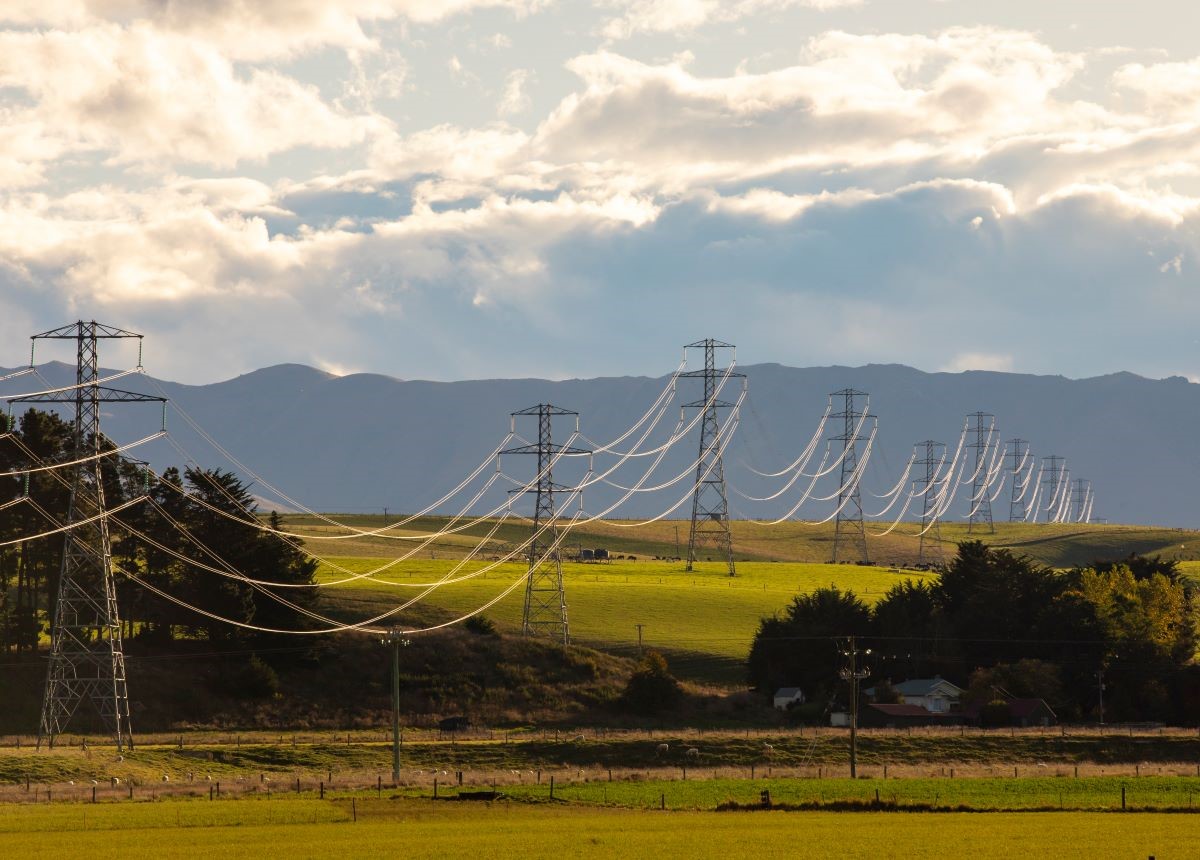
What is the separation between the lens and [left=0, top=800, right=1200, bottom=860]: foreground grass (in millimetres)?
51719

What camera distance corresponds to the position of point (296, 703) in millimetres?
104125

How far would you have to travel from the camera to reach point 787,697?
4491 inches

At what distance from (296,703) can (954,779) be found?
45.5 meters

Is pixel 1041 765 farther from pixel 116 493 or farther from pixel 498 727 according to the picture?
pixel 116 493

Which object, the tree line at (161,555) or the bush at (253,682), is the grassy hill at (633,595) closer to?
the tree line at (161,555)

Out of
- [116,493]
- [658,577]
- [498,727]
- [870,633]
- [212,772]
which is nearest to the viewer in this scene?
[212,772]

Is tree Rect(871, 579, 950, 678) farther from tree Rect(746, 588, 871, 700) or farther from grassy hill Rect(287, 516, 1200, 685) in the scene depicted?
grassy hill Rect(287, 516, 1200, 685)

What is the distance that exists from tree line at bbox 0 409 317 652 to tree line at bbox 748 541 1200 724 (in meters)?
36.7

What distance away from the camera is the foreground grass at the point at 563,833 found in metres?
51.7

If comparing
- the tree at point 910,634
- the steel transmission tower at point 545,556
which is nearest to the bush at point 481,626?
the steel transmission tower at point 545,556


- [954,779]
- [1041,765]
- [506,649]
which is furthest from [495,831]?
[506,649]

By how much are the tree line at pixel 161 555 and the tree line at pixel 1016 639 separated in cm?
3672

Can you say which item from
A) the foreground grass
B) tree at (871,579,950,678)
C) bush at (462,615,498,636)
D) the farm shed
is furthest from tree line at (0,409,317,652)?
the farm shed

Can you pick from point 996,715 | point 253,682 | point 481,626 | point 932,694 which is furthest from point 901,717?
point 253,682
